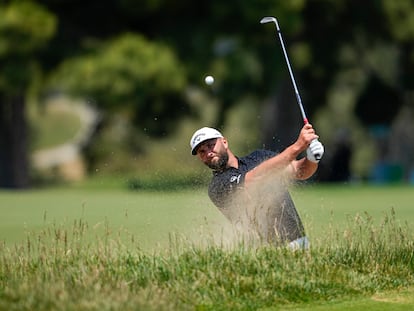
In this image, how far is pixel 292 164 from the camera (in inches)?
393

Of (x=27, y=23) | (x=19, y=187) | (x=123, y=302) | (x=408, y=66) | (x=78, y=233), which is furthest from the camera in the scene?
(x=408, y=66)

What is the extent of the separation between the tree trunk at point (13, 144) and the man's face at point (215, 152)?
26.8 meters

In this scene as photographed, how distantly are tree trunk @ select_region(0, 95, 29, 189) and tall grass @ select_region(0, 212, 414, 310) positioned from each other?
1042 inches

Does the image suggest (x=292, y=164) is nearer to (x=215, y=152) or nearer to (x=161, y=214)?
(x=215, y=152)

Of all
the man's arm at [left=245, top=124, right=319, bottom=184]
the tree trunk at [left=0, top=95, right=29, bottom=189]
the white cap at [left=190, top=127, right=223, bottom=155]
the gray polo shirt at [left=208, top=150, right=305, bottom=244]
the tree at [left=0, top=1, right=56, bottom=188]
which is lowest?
the gray polo shirt at [left=208, top=150, right=305, bottom=244]

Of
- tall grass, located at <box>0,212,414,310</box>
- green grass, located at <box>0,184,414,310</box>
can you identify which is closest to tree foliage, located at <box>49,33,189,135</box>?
green grass, located at <box>0,184,414,310</box>

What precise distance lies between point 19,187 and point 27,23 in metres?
7.05

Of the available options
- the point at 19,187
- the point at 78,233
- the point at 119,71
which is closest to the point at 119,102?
the point at 119,71

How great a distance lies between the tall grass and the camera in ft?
26.2

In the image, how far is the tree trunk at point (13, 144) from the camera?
36.6 metres

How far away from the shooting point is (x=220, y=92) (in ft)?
114

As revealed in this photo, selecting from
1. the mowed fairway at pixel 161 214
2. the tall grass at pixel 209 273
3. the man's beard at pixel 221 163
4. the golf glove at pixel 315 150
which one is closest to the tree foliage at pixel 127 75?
the mowed fairway at pixel 161 214

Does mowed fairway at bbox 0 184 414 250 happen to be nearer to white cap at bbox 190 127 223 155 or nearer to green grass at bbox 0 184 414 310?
green grass at bbox 0 184 414 310

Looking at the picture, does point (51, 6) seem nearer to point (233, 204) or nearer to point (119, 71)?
point (119, 71)
